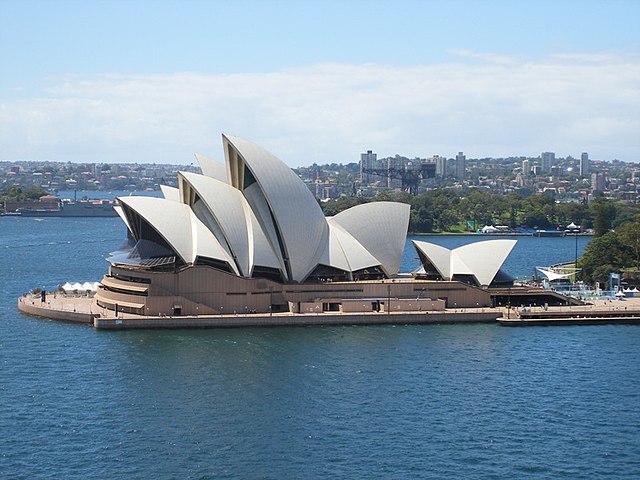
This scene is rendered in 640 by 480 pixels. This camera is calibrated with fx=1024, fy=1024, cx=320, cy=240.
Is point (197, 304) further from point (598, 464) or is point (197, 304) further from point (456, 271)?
point (598, 464)

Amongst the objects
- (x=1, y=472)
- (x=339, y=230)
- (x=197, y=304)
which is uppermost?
(x=339, y=230)

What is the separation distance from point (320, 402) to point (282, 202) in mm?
18589

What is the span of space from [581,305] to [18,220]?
114453 millimetres

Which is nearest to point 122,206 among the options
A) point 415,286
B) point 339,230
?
point 339,230

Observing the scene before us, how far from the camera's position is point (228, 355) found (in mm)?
43781

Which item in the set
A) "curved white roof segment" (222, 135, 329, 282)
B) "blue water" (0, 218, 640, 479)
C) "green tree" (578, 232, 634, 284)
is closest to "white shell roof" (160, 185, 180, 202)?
"curved white roof segment" (222, 135, 329, 282)

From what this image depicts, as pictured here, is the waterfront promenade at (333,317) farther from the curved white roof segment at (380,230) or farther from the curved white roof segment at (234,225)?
the curved white roof segment at (380,230)

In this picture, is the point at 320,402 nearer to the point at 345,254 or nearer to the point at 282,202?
the point at 282,202

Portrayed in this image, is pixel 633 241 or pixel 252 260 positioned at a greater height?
pixel 633 241

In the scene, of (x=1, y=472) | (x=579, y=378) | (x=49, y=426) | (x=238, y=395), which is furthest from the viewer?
(x=579, y=378)

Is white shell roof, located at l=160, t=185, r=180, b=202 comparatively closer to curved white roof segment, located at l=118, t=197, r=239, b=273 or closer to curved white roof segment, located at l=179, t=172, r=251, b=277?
curved white roof segment, located at l=118, t=197, r=239, b=273

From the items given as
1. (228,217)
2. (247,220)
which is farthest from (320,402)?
(247,220)

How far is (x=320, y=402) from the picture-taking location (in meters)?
36.2

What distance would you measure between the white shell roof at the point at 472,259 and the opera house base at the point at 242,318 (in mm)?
2391
